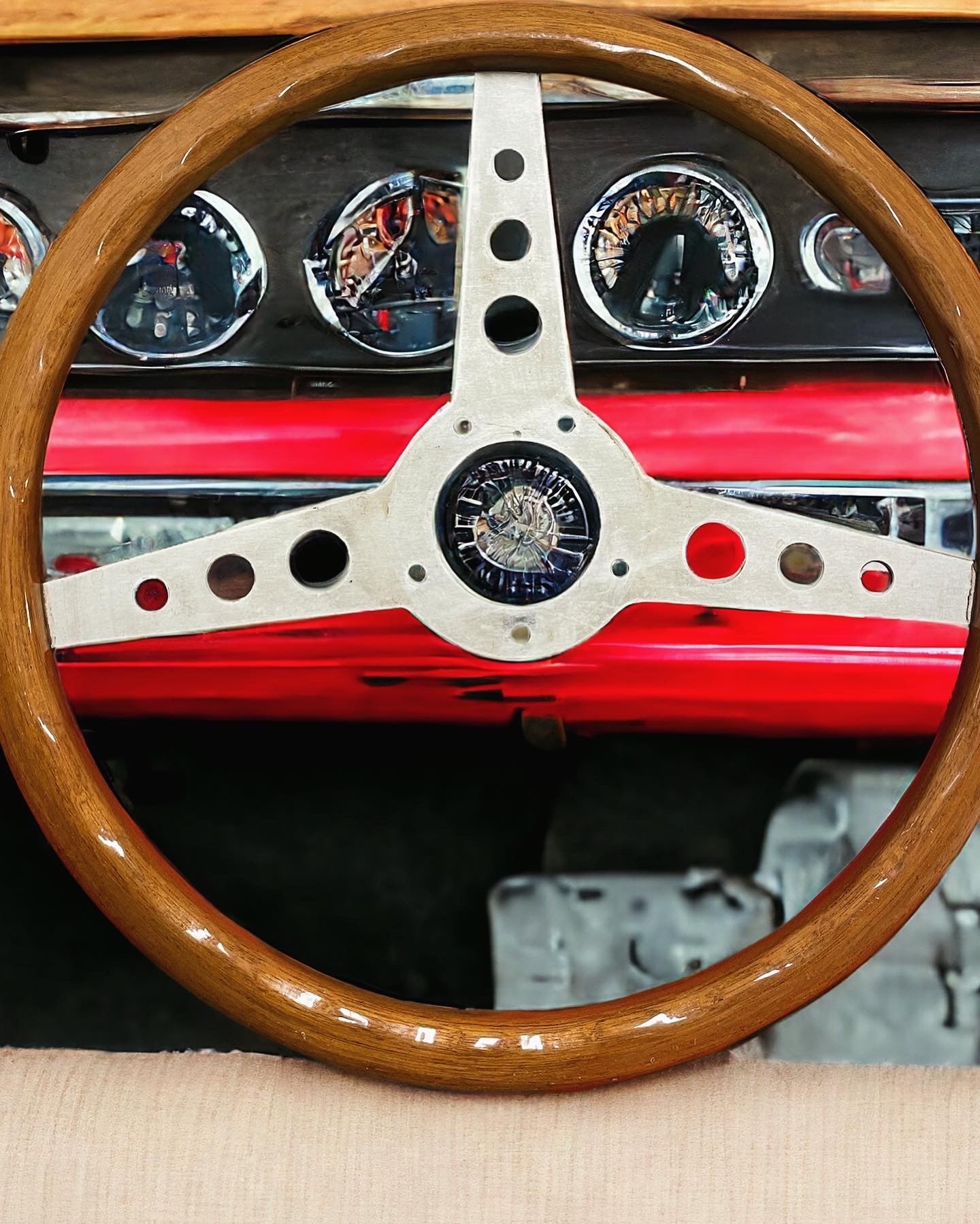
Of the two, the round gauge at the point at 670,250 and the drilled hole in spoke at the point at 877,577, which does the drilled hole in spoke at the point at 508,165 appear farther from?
the drilled hole in spoke at the point at 877,577

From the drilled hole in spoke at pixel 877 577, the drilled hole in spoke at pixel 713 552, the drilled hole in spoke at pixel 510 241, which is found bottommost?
the drilled hole in spoke at pixel 877 577

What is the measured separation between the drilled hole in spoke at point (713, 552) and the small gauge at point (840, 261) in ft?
0.93

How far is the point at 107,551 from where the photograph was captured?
90cm

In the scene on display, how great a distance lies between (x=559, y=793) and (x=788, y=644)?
0.24m

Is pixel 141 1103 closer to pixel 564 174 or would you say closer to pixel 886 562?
pixel 886 562

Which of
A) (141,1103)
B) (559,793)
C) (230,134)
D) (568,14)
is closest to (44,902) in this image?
(141,1103)

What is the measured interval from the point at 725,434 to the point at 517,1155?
58 cm

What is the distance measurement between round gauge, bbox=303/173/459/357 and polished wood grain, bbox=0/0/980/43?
0.15m

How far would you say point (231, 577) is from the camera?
2.34 ft

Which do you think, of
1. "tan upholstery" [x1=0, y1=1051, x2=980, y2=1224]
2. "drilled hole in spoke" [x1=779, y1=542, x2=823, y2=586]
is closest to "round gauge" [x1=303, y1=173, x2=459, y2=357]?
"drilled hole in spoke" [x1=779, y1=542, x2=823, y2=586]

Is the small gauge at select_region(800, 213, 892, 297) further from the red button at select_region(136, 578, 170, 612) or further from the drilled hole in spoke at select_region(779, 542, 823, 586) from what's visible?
the red button at select_region(136, 578, 170, 612)

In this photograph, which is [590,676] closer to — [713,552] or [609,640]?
[609,640]

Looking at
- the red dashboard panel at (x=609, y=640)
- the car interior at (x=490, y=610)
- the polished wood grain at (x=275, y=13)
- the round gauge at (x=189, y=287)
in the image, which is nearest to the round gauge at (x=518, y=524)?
the car interior at (x=490, y=610)

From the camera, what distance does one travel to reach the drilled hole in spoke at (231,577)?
0.71m
